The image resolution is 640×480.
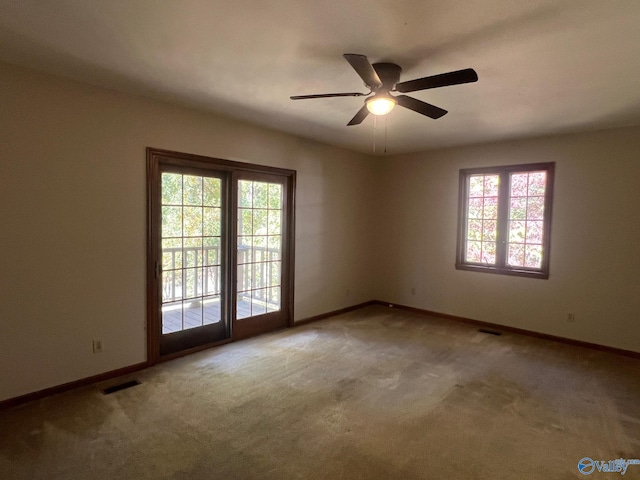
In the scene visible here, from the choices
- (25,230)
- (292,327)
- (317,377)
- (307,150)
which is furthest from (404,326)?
(25,230)

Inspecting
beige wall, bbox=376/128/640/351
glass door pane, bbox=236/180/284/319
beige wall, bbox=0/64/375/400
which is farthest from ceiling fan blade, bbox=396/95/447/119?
beige wall, bbox=376/128/640/351

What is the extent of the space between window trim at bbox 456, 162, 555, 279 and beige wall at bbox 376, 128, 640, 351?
73 mm

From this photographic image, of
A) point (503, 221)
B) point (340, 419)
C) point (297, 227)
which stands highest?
point (503, 221)

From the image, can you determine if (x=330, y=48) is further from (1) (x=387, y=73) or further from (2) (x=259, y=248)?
(2) (x=259, y=248)

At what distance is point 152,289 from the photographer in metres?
3.59

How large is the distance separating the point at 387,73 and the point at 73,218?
2.80 meters

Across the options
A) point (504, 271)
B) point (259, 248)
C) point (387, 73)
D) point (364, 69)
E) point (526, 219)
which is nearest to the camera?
point (364, 69)

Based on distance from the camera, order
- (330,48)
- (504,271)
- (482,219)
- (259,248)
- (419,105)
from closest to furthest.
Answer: (330,48) < (419,105) < (259,248) < (504,271) < (482,219)

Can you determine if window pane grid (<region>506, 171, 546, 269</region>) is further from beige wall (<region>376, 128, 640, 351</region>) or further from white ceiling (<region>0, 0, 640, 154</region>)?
white ceiling (<region>0, 0, 640, 154</region>)

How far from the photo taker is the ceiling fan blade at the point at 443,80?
2172mm

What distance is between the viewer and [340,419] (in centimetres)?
270

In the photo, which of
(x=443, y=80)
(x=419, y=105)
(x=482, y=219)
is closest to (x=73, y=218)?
(x=419, y=105)

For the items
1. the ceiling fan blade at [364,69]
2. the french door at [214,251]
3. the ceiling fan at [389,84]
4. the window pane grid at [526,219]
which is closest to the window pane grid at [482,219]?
the window pane grid at [526,219]

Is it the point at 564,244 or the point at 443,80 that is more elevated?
the point at 443,80
